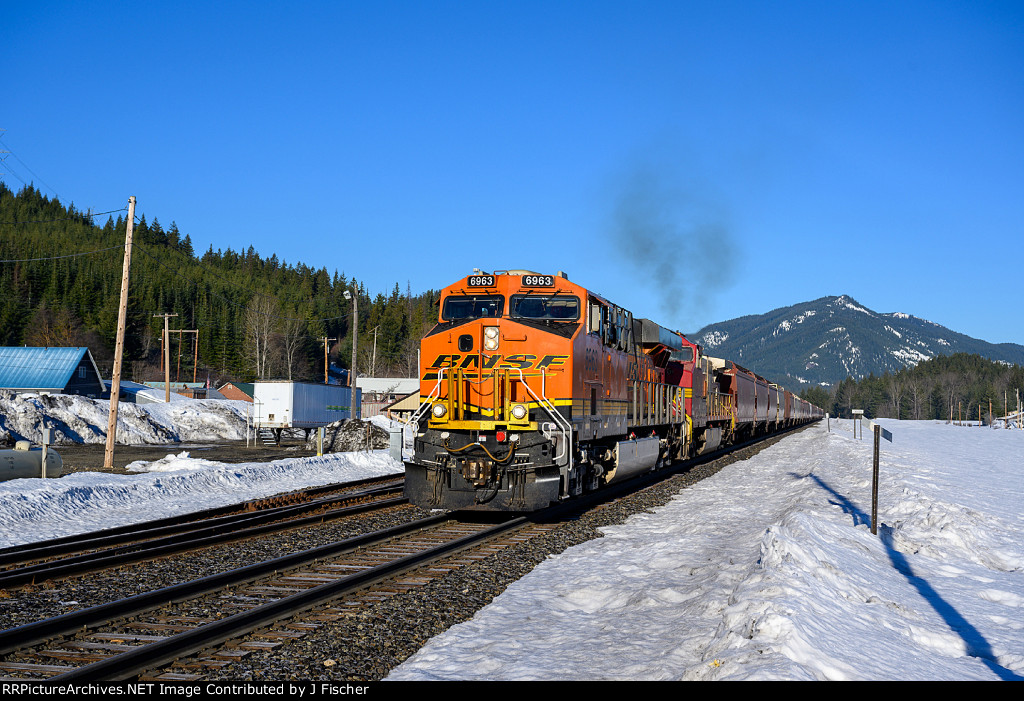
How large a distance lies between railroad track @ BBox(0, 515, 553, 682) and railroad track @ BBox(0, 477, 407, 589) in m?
2.11

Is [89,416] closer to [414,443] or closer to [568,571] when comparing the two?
[414,443]

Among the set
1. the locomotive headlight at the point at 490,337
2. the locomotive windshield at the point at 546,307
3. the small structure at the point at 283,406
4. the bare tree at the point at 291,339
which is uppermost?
the bare tree at the point at 291,339

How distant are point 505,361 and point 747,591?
23.2 feet

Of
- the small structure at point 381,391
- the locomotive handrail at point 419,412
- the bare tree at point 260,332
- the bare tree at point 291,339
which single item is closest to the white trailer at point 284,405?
the small structure at point 381,391

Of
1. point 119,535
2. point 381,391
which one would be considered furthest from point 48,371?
point 119,535

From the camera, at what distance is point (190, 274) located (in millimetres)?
151375

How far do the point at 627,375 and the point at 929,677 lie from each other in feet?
39.5

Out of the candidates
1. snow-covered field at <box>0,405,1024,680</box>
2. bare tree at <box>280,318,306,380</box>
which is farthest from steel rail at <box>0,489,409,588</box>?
bare tree at <box>280,318,306,380</box>

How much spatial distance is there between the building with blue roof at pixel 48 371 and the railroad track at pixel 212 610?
55764 millimetres

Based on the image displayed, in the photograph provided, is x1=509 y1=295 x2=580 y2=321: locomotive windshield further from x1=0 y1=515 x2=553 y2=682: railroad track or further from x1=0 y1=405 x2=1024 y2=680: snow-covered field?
x1=0 y1=515 x2=553 y2=682: railroad track

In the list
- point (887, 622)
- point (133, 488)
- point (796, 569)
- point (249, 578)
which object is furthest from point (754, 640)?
point (133, 488)

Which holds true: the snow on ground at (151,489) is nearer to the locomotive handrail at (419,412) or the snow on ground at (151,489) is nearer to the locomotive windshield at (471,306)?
the locomotive handrail at (419,412)

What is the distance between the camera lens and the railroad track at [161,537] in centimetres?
945

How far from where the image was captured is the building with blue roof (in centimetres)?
5750
